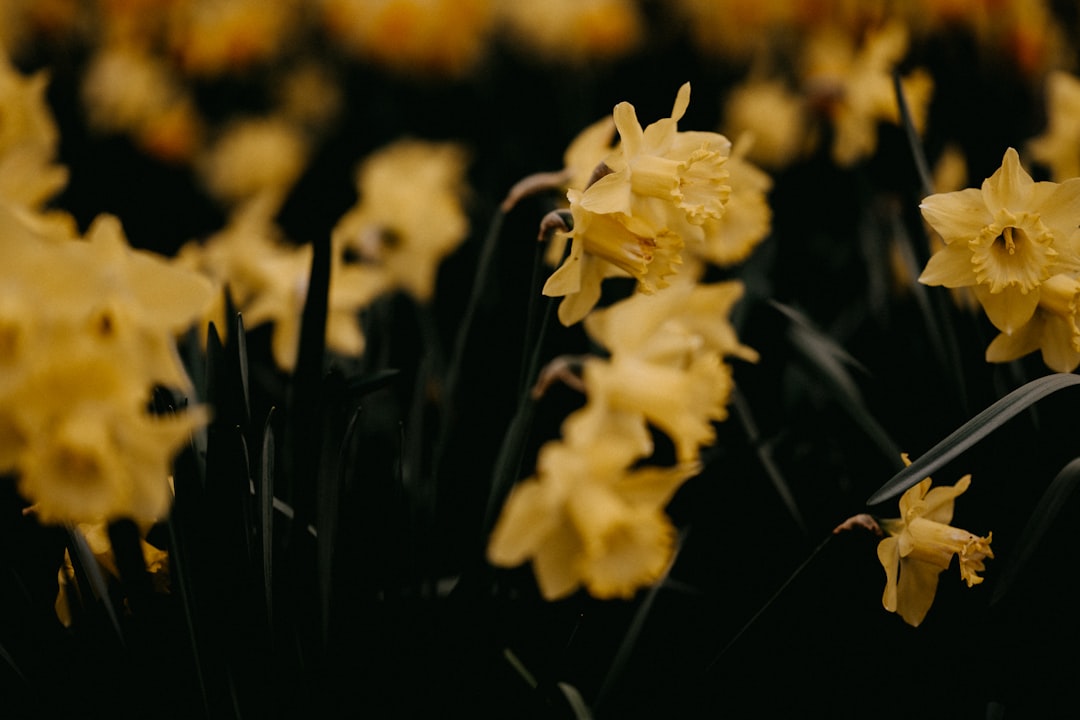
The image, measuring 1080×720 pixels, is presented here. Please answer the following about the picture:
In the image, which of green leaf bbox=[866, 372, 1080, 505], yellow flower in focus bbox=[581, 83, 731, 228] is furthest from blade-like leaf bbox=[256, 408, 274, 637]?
green leaf bbox=[866, 372, 1080, 505]

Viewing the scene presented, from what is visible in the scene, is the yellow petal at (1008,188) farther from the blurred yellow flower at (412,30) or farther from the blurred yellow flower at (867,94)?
the blurred yellow flower at (412,30)

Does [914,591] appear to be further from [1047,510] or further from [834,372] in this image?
[834,372]

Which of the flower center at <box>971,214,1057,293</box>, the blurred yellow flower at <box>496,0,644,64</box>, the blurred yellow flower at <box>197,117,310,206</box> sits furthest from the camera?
the blurred yellow flower at <box>496,0,644,64</box>

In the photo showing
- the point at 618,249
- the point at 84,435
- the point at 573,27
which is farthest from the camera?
the point at 573,27

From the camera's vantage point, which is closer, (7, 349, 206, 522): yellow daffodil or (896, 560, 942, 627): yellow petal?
(7, 349, 206, 522): yellow daffodil

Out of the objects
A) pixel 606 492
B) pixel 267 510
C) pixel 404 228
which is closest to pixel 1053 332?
pixel 606 492

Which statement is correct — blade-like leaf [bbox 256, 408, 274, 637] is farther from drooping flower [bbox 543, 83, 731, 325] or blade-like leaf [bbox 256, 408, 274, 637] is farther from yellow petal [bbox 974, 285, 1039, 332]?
yellow petal [bbox 974, 285, 1039, 332]
